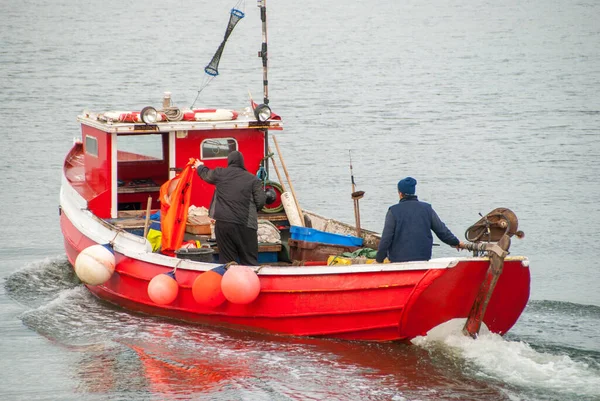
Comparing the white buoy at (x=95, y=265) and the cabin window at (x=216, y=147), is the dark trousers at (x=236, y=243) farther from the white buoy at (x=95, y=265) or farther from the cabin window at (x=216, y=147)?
the cabin window at (x=216, y=147)

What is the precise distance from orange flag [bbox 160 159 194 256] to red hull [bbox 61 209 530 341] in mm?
582

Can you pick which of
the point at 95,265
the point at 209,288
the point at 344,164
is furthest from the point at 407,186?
the point at 344,164

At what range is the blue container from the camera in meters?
12.3

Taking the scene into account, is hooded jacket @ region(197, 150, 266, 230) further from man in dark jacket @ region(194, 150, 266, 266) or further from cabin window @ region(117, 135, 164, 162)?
cabin window @ region(117, 135, 164, 162)

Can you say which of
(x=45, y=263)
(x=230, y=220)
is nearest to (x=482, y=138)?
(x=45, y=263)

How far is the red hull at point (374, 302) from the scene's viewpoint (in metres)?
10.1

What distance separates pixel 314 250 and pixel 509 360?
9.58ft

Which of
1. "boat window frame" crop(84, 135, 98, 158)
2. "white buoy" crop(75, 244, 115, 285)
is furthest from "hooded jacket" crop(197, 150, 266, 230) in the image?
"boat window frame" crop(84, 135, 98, 158)

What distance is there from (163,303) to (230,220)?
4.13 feet

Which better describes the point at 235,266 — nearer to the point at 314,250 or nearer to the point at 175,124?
the point at 314,250

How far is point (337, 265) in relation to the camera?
10.6 m

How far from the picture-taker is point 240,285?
35.4 feet

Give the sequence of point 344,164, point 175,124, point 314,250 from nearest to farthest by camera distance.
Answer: point 314,250
point 175,124
point 344,164

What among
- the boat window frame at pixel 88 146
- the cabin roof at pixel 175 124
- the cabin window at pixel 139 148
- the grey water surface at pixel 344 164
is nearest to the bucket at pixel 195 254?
the grey water surface at pixel 344 164
